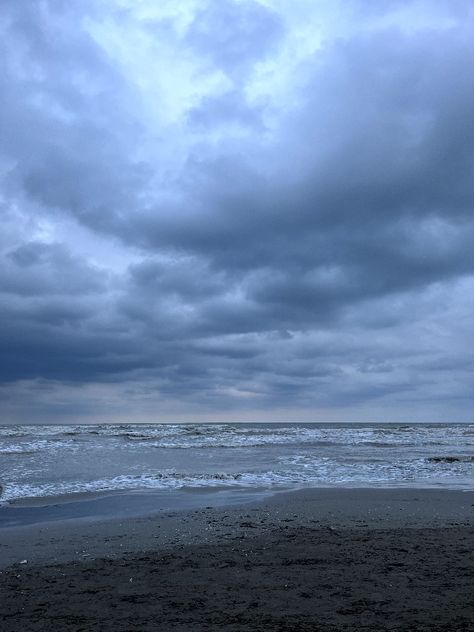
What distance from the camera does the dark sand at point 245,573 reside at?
15.9 feet

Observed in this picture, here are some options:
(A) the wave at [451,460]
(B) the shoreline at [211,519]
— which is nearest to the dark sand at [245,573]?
(B) the shoreline at [211,519]

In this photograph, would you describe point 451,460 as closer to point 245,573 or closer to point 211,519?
point 211,519

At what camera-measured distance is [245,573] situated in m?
6.39

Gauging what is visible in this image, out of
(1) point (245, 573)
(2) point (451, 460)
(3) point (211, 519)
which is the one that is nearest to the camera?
(1) point (245, 573)

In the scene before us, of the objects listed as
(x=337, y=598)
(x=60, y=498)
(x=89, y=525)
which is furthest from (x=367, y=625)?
(x=60, y=498)

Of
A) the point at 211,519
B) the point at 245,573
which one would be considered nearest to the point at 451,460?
the point at 211,519

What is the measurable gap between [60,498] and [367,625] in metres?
11.2

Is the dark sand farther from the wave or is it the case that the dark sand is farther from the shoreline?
the wave

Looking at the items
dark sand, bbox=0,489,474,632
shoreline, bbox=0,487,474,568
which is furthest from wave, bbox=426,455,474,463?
dark sand, bbox=0,489,474,632

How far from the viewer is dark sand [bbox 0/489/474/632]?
4859 millimetres

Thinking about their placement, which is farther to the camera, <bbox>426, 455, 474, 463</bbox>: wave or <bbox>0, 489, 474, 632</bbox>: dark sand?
<bbox>426, 455, 474, 463</bbox>: wave

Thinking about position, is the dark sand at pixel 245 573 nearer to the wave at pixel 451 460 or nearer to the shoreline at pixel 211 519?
the shoreline at pixel 211 519

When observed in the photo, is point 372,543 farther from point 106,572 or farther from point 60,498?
point 60,498

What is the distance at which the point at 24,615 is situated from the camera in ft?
16.8
